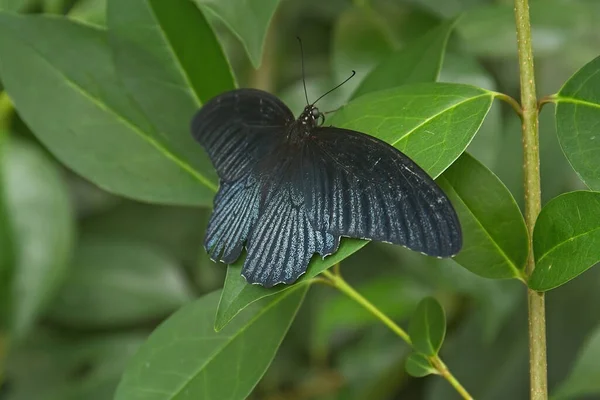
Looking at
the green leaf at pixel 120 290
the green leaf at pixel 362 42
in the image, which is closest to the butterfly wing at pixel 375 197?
the green leaf at pixel 362 42

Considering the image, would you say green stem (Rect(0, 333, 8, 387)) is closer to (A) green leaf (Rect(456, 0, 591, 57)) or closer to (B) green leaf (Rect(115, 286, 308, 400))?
(B) green leaf (Rect(115, 286, 308, 400))

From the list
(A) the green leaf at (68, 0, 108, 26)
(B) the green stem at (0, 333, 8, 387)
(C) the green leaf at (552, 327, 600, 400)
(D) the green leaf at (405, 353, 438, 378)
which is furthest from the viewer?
(B) the green stem at (0, 333, 8, 387)

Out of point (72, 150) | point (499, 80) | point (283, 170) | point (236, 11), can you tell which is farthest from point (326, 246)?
point (499, 80)

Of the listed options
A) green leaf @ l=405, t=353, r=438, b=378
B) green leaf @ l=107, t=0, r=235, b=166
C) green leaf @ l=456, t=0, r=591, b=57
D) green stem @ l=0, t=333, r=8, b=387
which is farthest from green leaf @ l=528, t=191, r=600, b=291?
green stem @ l=0, t=333, r=8, b=387

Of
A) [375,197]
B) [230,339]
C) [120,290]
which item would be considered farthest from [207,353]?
[120,290]

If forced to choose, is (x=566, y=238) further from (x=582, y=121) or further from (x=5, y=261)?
(x=5, y=261)

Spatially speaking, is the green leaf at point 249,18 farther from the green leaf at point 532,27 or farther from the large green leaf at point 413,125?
the green leaf at point 532,27

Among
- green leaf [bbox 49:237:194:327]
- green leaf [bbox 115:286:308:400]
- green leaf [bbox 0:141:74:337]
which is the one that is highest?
green leaf [bbox 115:286:308:400]
